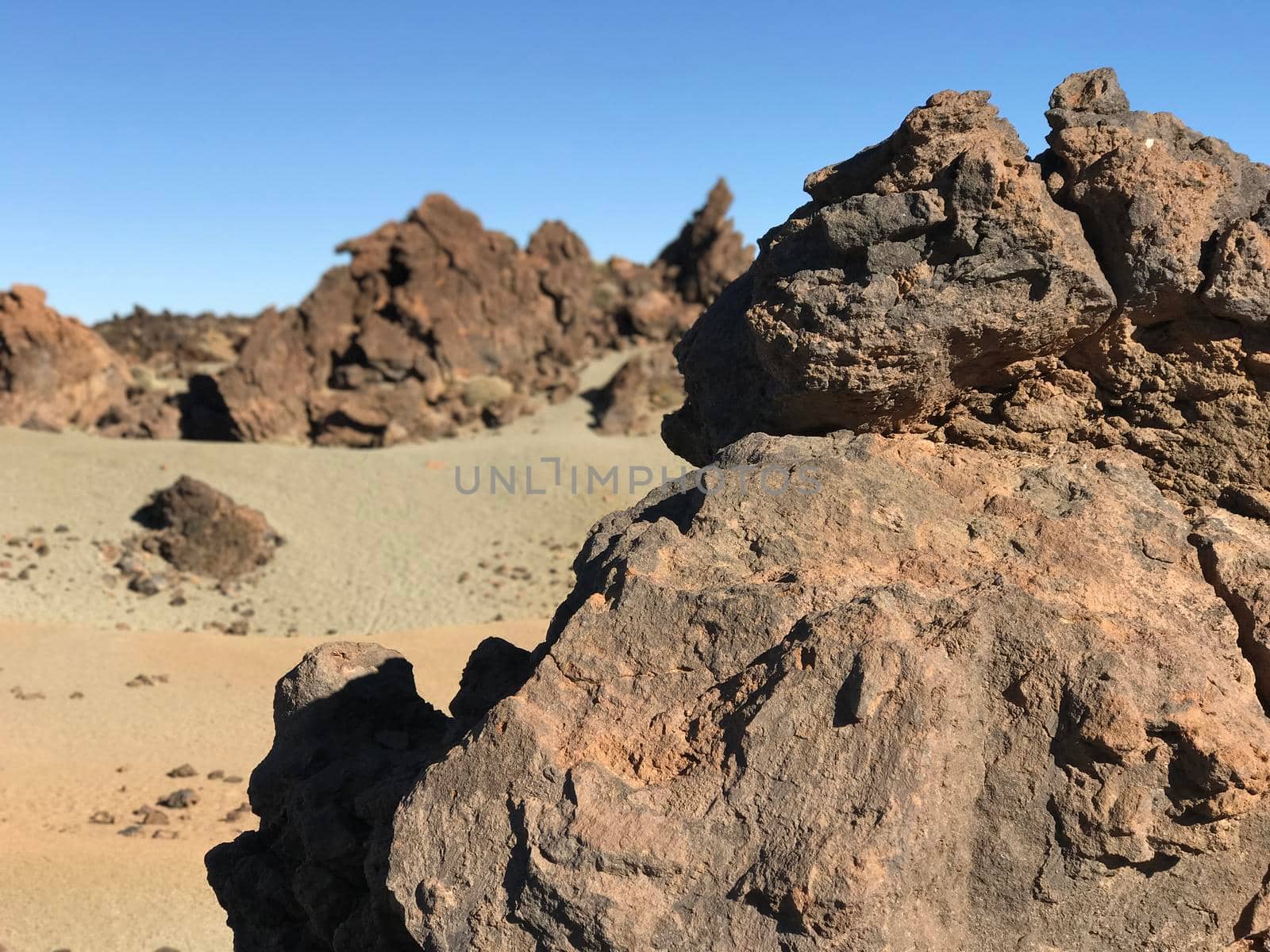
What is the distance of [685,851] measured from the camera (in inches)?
141

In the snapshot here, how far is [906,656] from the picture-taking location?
3684mm

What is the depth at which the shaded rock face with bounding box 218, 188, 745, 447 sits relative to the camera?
27.9 meters

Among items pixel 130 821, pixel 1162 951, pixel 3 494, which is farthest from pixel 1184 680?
pixel 3 494

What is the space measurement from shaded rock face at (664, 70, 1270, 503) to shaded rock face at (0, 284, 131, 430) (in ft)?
84.0

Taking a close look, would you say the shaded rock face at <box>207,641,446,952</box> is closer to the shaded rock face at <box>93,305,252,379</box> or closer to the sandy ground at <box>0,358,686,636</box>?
the sandy ground at <box>0,358,686,636</box>

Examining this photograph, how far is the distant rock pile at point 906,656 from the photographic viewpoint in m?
3.59

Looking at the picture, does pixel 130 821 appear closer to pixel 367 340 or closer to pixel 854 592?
pixel 854 592

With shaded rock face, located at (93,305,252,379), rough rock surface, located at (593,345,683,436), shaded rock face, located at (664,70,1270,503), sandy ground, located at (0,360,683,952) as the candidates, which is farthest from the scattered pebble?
shaded rock face, located at (93,305,252,379)

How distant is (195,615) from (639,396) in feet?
54.7

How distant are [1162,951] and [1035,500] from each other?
5.67ft

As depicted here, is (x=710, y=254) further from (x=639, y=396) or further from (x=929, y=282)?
(x=929, y=282)

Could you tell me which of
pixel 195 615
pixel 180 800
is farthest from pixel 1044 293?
pixel 195 615

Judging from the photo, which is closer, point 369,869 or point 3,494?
point 369,869

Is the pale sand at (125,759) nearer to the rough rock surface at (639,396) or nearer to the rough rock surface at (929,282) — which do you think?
the rough rock surface at (929,282)
